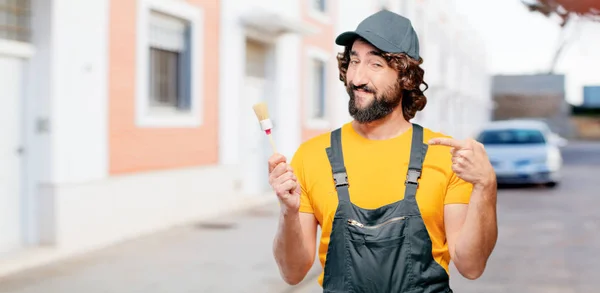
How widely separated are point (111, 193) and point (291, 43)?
7408 mm

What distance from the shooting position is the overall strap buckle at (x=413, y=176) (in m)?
2.30

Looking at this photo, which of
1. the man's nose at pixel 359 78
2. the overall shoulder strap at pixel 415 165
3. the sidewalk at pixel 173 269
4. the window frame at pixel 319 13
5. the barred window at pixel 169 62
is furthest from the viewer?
the window frame at pixel 319 13

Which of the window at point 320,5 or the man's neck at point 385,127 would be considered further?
the window at point 320,5

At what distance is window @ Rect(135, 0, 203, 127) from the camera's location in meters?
10.2

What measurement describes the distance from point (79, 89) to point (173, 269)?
2.61m

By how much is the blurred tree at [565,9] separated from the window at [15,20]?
23.8ft

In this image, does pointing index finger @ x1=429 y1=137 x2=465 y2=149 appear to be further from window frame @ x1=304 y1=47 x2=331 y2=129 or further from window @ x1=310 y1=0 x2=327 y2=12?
window @ x1=310 y1=0 x2=327 y2=12

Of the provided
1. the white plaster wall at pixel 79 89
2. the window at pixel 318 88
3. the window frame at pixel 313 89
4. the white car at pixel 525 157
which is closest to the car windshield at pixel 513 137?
the white car at pixel 525 157

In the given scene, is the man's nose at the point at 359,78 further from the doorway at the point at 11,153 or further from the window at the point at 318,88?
the window at the point at 318,88

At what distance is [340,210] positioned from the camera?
2326mm

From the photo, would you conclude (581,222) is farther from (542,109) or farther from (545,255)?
(542,109)

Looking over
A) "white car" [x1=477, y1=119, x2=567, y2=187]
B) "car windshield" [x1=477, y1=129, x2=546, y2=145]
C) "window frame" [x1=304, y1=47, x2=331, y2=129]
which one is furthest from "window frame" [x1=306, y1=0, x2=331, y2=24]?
"white car" [x1=477, y1=119, x2=567, y2=187]

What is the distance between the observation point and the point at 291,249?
8.07 ft

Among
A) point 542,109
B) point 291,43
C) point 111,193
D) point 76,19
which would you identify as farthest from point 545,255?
point 542,109
